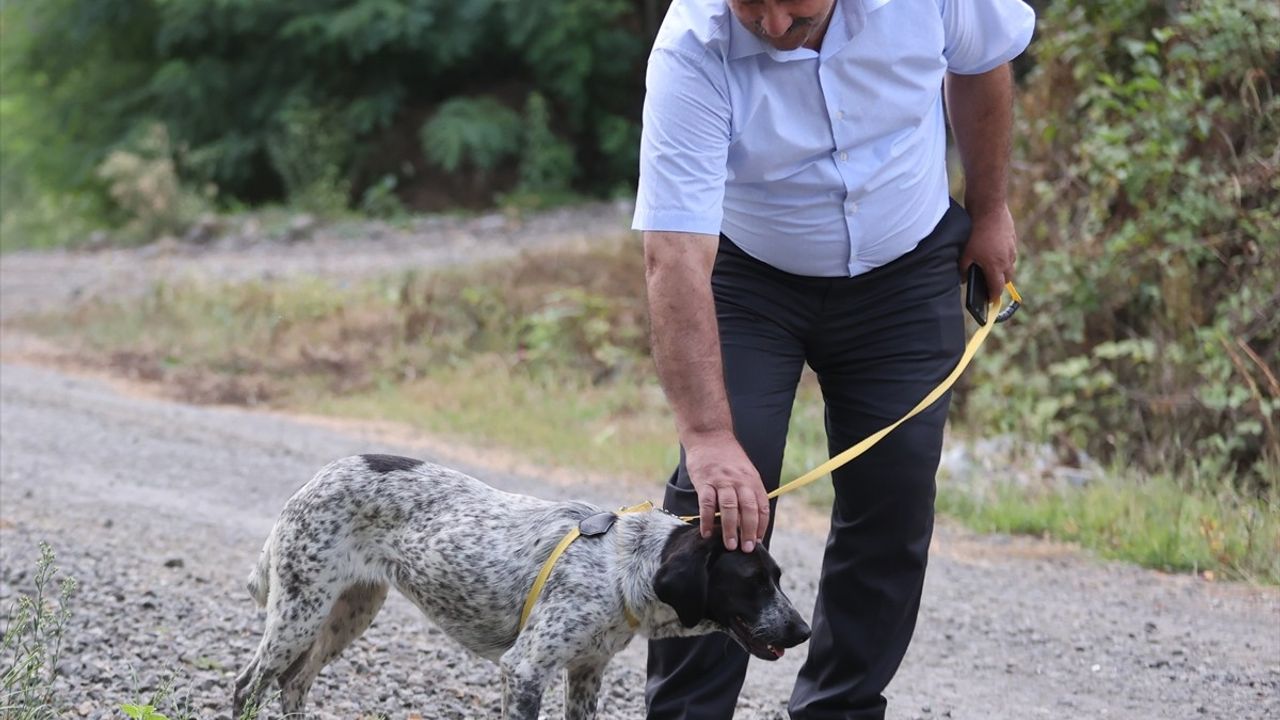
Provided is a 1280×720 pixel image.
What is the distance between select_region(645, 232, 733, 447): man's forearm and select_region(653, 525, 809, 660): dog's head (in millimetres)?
286

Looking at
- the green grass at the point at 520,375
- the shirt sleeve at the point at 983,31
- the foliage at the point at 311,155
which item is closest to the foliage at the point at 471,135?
the foliage at the point at 311,155

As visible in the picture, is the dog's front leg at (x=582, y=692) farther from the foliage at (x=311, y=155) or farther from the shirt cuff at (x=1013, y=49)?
the foliage at (x=311, y=155)

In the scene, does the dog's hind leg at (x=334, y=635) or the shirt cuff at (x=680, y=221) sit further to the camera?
the dog's hind leg at (x=334, y=635)

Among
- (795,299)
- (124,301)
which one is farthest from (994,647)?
(124,301)

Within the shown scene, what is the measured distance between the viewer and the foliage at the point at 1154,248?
→ 296 inches

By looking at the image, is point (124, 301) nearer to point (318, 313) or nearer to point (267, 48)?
point (318, 313)

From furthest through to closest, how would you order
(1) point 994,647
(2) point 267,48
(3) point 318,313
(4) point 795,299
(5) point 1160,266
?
(2) point 267,48 → (3) point 318,313 → (5) point 1160,266 → (1) point 994,647 → (4) point 795,299

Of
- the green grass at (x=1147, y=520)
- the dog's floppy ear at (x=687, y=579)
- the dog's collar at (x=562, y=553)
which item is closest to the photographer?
the dog's floppy ear at (x=687, y=579)

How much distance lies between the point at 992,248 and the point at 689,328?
3.62 ft

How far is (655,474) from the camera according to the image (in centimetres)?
859

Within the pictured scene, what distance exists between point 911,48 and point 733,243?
0.65m

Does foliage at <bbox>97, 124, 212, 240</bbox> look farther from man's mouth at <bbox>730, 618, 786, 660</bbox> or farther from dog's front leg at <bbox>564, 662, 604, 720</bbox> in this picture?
man's mouth at <bbox>730, 618, 786, 660</bbox>

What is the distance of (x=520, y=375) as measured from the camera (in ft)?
36.5

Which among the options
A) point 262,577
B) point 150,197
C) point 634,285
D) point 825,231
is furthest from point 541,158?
point 825,231
